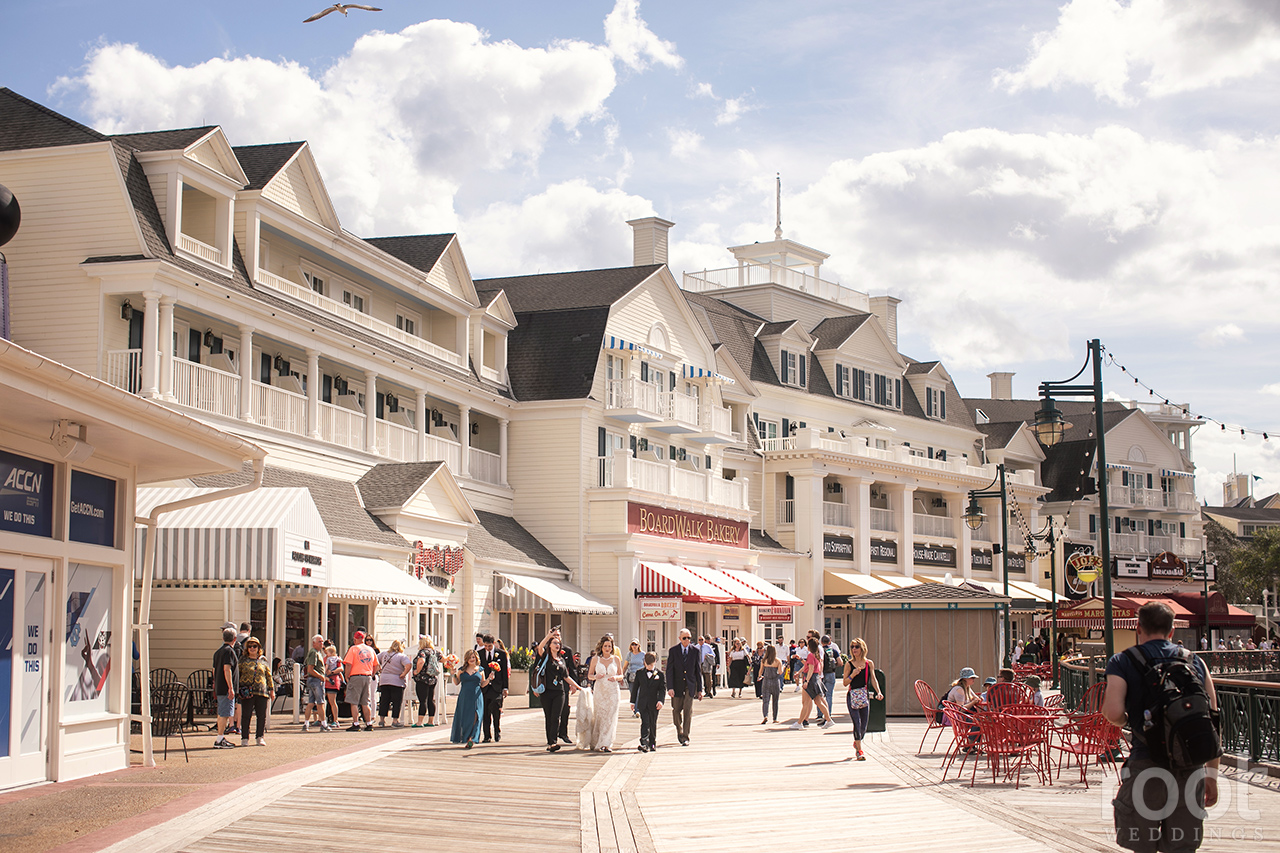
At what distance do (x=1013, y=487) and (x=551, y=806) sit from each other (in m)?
50.2

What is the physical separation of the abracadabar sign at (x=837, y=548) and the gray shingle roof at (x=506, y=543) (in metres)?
14.2

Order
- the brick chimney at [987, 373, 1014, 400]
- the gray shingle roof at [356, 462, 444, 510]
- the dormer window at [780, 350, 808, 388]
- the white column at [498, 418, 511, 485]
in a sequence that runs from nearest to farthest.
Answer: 1. the gray shingle roof at [356, 462, 444, 510]
2. the white column at [498, 418, 511, 485]
3. the dormer window at [780, 350, 808, 388]
4. the brick chimney at [987, 373, 1014, 400]

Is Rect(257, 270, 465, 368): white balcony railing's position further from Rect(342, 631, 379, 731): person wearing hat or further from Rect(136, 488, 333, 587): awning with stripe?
Rect(342, 631, 379, 731): person wearing hat

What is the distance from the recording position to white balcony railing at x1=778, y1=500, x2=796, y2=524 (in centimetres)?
4969

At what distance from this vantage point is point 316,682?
2198cm

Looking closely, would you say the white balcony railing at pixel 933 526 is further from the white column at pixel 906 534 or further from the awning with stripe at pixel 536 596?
the awning with stripe at pixel 536 596

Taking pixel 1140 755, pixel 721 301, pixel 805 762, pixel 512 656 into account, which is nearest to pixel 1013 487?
pixel 721 301

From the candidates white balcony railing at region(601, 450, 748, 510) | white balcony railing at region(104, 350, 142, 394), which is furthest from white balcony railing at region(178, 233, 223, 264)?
white balcony railing at region(601, 450, 748, 510)

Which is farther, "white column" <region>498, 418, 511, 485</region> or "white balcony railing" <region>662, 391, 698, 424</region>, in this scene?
"white balcony railing" <region>662, 391, 698, 424</region>

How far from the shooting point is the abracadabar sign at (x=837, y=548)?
49906mm

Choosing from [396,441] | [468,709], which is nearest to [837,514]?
[396,441]

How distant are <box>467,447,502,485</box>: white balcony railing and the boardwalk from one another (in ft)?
60.9

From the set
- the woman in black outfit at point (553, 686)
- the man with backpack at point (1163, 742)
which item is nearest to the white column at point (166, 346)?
the woman in black outfit at point (553, 686)

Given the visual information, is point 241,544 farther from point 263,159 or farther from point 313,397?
point 263,159
